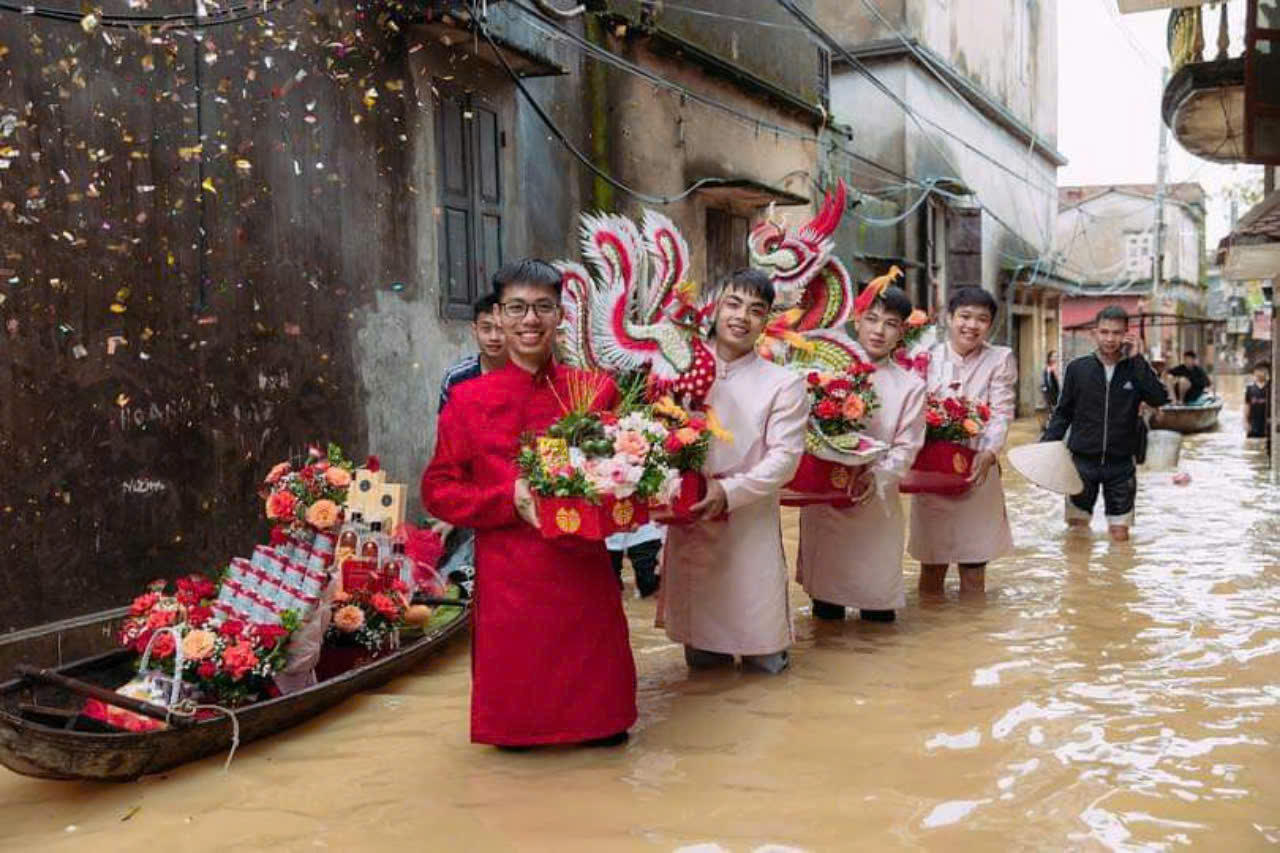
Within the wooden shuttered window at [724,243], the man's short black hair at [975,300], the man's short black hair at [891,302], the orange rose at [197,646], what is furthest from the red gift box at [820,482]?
the wooden shuttered window at [724,243]

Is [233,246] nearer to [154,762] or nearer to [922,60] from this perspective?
[154,762]

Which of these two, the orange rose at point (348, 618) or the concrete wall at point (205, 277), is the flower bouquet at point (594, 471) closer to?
the orange rose at point (348, 618)

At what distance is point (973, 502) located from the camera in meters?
7.19

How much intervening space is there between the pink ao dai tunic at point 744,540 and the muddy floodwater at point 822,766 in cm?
28

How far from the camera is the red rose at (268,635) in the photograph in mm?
4742

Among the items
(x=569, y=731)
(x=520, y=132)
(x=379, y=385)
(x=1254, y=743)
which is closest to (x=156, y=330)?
(x=379, y=385)

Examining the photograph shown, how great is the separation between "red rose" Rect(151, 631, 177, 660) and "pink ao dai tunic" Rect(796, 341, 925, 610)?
3245 mm

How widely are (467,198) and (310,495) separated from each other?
14.6ft

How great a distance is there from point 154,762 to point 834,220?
12.2 ft

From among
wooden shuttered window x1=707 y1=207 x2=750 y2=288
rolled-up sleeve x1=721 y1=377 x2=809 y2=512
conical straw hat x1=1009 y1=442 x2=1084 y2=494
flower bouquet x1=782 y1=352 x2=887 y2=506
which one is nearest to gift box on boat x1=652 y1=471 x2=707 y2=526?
rolled-up sleeve x1=721 y1=377 x2=809 y2=512

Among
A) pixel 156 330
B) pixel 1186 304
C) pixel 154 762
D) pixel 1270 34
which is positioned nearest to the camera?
pixel 154 762

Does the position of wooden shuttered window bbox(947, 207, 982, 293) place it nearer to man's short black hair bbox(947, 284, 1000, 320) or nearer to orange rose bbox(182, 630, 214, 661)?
man's short black hair bbox(947, 284, 1000, 320)

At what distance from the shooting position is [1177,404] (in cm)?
2280

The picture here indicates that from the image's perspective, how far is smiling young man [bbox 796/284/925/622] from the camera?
6289 mm
